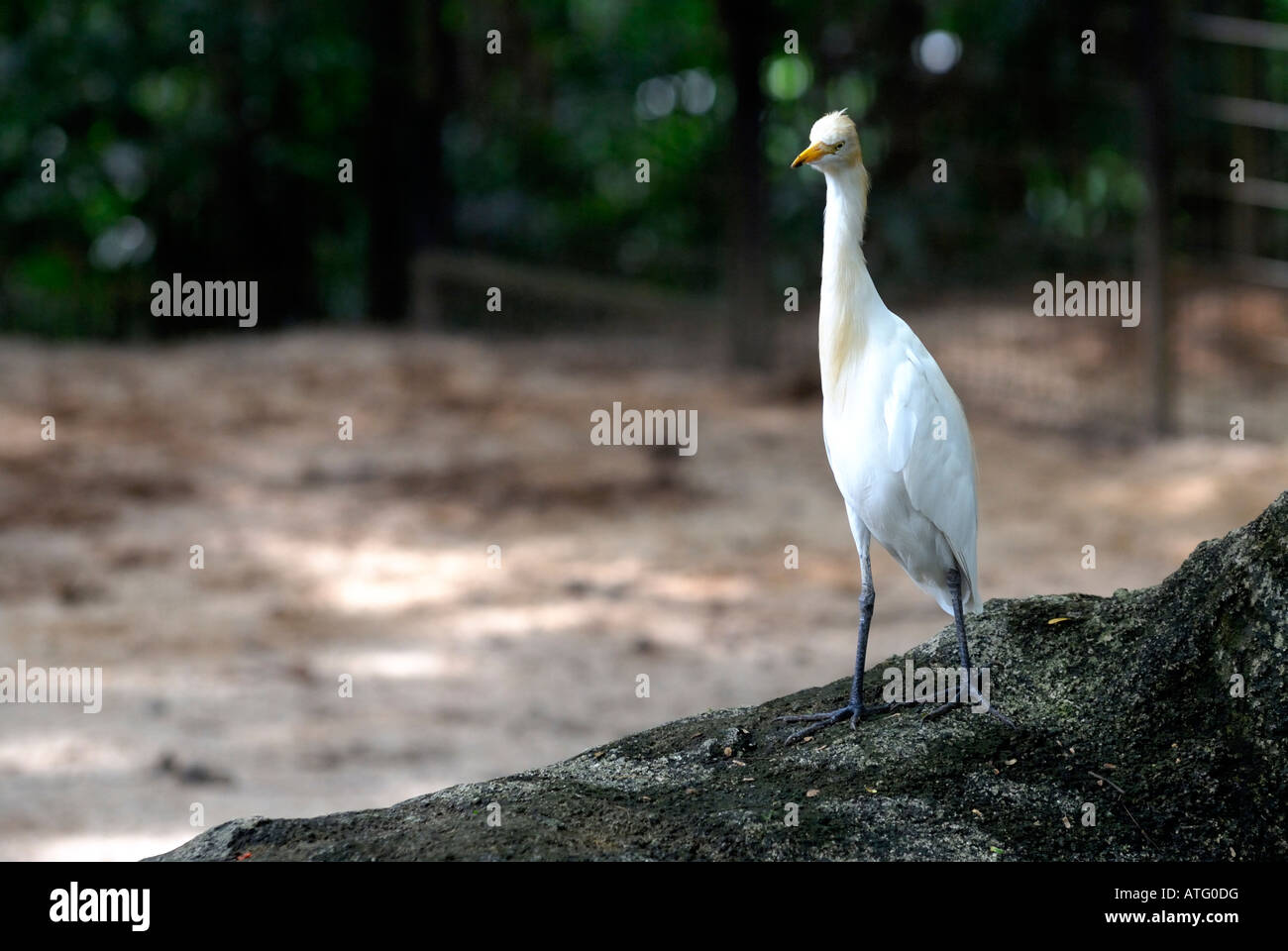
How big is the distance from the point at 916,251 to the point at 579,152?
397cm

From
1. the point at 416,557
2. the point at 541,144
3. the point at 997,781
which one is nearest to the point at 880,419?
the point at 997,781

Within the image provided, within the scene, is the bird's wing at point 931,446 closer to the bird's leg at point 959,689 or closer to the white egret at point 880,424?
the white egret at point 880,424

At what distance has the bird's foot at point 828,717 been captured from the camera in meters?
3.06

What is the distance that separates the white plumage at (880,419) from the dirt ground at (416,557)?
6.93 feet

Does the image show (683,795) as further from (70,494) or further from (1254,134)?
(1254,134)

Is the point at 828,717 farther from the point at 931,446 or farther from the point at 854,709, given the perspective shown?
the point at 931,446


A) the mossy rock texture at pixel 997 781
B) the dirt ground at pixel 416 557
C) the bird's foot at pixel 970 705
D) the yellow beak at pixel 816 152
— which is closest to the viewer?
the mossy rock texture at pixel 997 781

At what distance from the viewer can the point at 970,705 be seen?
304cm

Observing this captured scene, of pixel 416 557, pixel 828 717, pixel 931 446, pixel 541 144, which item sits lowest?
pixel 828 717

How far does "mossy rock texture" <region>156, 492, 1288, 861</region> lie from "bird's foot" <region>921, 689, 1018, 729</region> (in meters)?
0.02

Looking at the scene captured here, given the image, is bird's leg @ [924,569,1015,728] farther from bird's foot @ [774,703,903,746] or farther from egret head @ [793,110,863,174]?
egret head @ [793,110,863,174]

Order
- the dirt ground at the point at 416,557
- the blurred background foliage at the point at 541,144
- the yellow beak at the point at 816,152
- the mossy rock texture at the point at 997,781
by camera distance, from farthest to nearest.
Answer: the blurred background foliage at the point at 541,144, the dirt ground at the point at 416,557, the yellow beak at the point at 816,152, the mossy rock texture at the point at 997,781

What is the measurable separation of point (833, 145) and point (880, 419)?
594mm

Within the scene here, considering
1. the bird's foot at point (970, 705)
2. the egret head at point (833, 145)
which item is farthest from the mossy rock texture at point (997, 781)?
the egret head at point (833, 145)
